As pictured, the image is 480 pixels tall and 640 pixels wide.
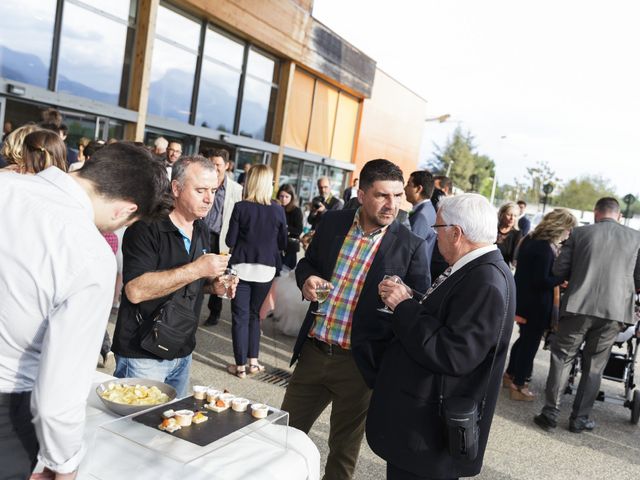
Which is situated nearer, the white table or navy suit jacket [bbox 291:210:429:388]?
the white table

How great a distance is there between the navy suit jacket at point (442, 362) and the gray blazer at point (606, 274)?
3.14 m

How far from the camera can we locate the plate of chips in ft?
7.34

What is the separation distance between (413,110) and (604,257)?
903 inches

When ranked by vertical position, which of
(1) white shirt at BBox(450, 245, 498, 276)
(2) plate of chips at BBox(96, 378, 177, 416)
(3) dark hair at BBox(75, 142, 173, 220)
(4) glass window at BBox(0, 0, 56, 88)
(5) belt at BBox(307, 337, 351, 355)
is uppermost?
(4) glass window at BBox(0, 0, 56, 88)

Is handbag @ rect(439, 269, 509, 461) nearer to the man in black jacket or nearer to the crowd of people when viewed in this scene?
the crowd of people

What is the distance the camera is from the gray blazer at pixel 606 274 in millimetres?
5129

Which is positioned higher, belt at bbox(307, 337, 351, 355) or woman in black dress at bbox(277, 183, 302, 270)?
woman in black dress at bbox(277, 183, 302, 270)

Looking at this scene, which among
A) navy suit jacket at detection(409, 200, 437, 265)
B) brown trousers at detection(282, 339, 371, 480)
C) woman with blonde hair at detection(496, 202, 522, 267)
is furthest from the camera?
woman with blonde hair at detection(496, 202, 522, 267)

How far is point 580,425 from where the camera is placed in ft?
17.3

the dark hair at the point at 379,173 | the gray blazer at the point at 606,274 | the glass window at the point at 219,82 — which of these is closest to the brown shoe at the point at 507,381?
the gray blazer at the point at 606,274

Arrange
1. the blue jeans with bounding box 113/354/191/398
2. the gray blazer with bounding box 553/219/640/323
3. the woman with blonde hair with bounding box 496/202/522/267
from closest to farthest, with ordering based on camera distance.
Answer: the blue jeans with bounding box 113/354/191/398 < the gray blazer with bounding box 553/219/640/323 < the woman with blonde hair with bounding box 496/202/522/267

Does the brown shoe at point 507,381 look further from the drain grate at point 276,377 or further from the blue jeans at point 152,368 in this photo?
the blue jeans at point 152,368

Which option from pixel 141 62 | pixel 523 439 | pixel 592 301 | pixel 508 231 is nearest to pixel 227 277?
pixel 523 439

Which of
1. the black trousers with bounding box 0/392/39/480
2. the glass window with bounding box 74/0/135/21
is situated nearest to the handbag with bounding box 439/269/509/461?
the black trousers with bounding box 0/392/39/480
